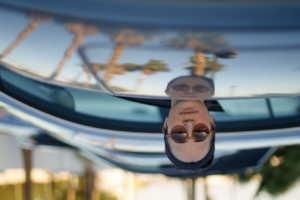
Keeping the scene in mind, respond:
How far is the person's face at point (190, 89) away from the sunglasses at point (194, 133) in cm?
42

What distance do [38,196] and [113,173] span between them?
14.5 feet

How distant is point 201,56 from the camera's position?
67cm

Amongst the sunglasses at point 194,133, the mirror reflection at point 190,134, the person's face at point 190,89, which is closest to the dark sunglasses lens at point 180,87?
the person's face at point 190,89

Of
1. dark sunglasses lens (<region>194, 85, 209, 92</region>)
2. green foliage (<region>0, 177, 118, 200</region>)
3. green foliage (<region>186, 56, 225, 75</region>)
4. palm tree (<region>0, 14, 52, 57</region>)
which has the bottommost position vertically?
dark sunglasses lens (<region>194, 85, 209, 92</region>)

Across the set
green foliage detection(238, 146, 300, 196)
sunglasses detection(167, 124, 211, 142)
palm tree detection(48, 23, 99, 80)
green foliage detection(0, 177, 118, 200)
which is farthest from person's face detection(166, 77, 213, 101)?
green foliage detection(0, 177, 118, 200)

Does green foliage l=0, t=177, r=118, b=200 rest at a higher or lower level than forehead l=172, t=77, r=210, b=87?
higher

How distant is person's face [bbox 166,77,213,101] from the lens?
2.64 feet

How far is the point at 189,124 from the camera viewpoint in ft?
4.38

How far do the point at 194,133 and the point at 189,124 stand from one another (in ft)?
0.19

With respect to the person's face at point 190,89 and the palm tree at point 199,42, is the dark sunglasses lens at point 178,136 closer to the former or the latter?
the person's face at point 190,89

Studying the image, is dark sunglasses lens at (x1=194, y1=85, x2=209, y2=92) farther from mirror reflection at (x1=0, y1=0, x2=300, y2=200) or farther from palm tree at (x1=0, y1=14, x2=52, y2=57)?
palm tree at (x1=0, y1=14, x2=52, y2=57)

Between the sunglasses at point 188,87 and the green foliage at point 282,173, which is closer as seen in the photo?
the sunglasses at point 188,87

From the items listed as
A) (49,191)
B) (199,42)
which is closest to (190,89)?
(199,42)

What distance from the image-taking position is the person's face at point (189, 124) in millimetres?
1259
